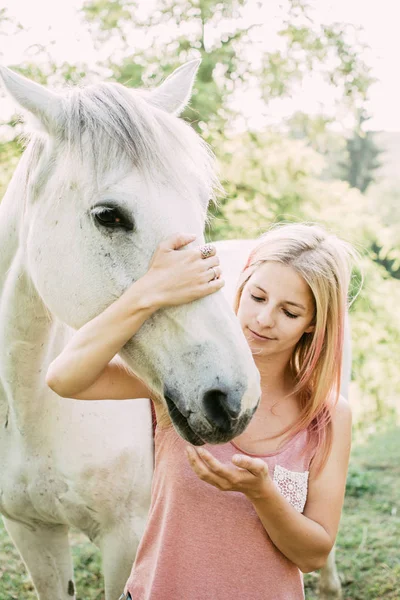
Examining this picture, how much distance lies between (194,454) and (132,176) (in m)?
0.78

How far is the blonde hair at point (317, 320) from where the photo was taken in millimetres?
1776

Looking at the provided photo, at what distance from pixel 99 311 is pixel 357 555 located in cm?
344

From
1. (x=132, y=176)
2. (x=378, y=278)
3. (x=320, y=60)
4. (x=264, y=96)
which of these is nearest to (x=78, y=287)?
(x=132, y=176)

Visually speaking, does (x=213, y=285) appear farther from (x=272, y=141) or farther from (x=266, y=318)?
(x=272, y=141)

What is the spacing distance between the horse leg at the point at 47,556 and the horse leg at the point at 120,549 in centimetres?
35

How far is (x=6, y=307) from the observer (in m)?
2.16

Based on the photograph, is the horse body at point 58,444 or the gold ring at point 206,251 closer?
the gold ring at point 206,251

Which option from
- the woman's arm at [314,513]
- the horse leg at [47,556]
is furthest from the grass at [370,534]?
the woman's arm at [314,513]

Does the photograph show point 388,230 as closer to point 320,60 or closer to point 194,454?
point 320,60

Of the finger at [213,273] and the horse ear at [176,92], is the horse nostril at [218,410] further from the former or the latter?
the horse ear at [176,92]

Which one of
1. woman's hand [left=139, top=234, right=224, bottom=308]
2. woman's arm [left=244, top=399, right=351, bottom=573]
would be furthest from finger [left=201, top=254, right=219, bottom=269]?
woman's arm [left=244, top=399, right=351, bottom=573]

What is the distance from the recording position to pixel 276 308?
69.7 inches

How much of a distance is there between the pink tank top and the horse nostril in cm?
27

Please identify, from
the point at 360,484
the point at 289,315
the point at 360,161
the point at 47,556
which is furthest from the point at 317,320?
the point at 360,161
